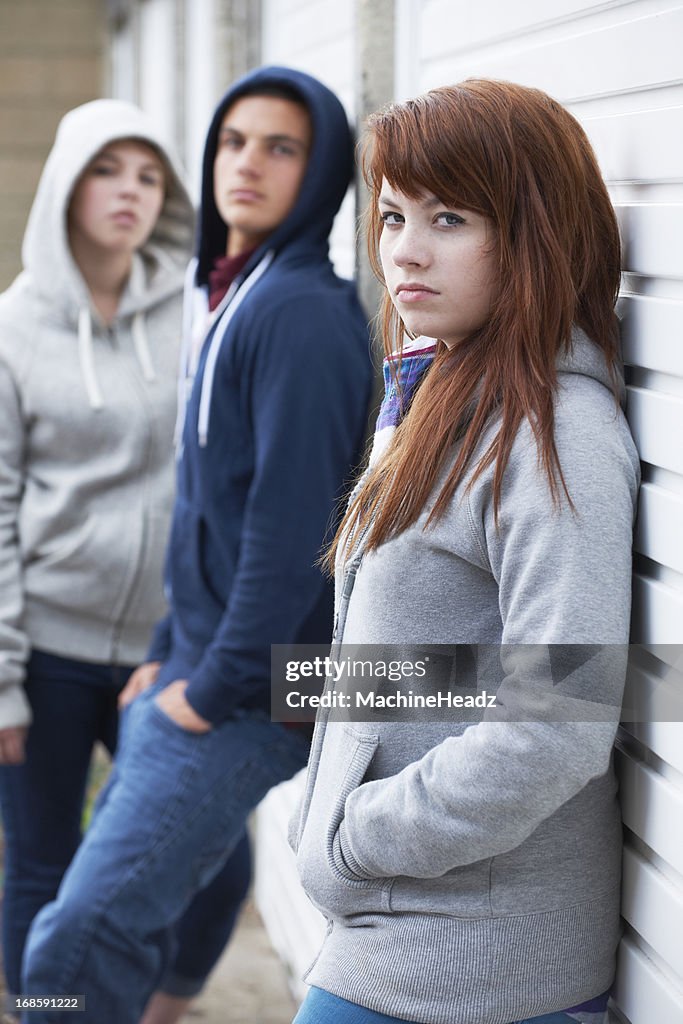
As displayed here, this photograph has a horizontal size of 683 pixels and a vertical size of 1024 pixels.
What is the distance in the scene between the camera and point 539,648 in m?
1.29

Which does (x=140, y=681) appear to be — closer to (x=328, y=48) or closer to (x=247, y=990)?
(x=247, y=990)

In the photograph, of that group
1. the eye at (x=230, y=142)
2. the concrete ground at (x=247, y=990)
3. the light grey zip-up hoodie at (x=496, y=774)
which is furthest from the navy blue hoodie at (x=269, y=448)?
the concrete ground at (x=247, y=990)

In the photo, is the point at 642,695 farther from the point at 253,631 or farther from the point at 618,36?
the point at 253,631

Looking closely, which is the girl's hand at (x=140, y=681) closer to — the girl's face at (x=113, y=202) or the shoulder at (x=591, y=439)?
the girl's face at (x=113, y=202)

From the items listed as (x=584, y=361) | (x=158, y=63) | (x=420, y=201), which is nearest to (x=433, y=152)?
(x=420, y=201)

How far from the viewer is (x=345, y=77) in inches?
123

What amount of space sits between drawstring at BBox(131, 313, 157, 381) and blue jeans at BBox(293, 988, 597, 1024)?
177cm

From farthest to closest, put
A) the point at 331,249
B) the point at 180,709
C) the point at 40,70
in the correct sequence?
the point at 40,70 < the point at 331,249 < the point at 180,709

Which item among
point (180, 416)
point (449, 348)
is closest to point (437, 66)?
point (180, 416)

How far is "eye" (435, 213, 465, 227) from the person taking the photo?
1432 millimetres

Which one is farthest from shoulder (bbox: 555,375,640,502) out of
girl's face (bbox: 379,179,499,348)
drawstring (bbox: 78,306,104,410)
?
drawstring (bbox: 78,306,104,410)

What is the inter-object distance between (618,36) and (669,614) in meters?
0.69

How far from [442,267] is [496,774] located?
559 mm

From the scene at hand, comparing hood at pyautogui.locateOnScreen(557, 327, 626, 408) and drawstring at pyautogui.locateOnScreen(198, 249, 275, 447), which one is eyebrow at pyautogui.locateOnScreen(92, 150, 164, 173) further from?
hood at pyautogui.locateOnScreen(557, 327, 626, 408)
